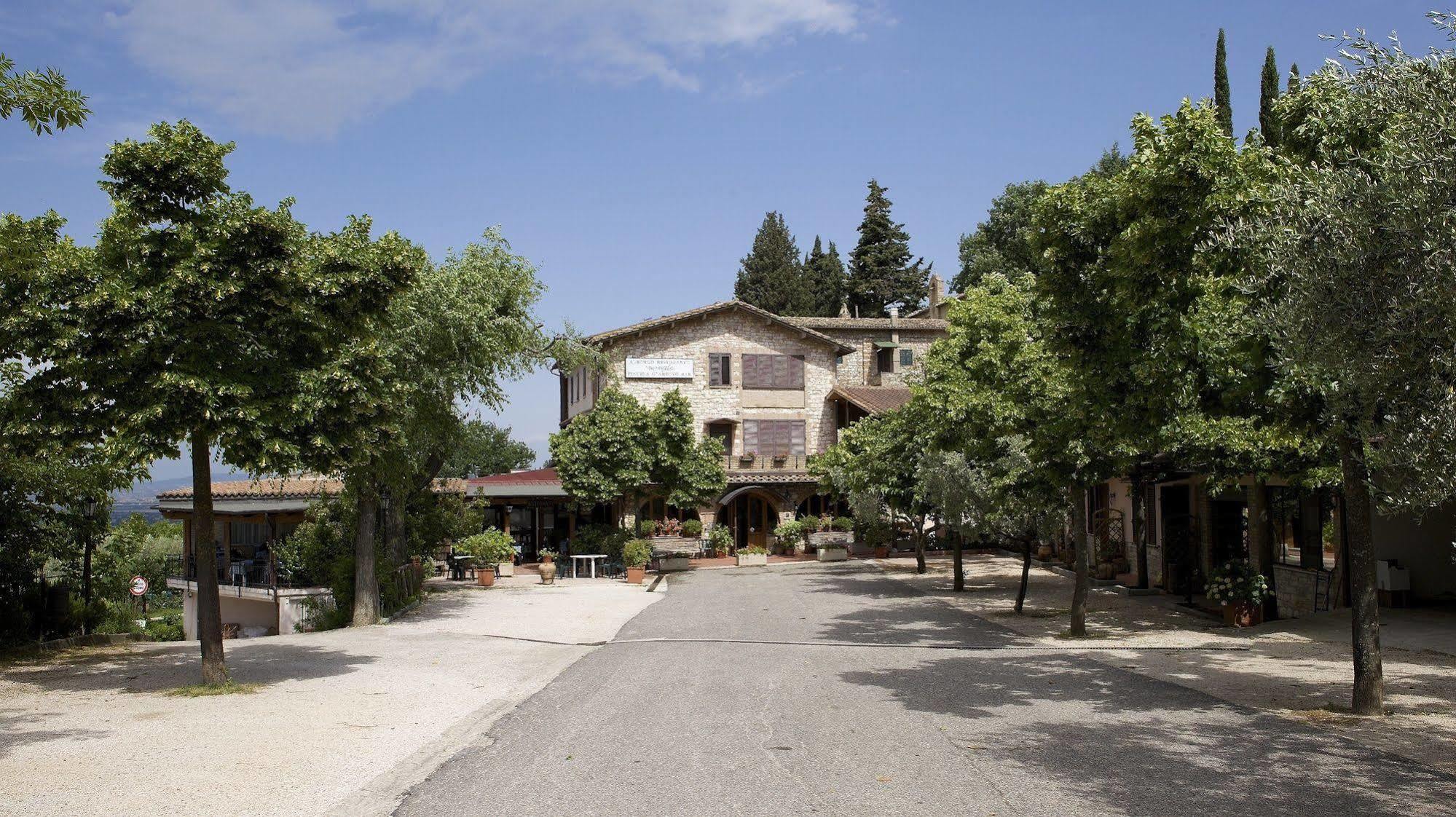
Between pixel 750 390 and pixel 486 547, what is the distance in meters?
16.2

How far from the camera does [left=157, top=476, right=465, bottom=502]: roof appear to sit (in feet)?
84.9

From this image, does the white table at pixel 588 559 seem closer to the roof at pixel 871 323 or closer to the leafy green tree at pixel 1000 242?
the roof at pixel 871 323

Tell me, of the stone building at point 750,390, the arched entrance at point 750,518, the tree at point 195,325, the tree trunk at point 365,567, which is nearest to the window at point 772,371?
the stone building at point 750,390

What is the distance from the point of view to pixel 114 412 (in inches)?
437

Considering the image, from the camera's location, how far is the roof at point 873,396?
39.4m

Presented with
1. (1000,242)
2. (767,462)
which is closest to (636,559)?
(767,462)

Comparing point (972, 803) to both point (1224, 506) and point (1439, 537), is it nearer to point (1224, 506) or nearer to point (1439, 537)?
point (1439, 537)

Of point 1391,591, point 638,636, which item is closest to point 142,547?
point 638,636

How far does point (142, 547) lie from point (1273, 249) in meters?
33.1

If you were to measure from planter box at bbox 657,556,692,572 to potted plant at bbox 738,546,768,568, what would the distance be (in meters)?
2.23

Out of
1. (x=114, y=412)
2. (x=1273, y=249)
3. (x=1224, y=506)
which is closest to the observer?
(x=1273, y=249)

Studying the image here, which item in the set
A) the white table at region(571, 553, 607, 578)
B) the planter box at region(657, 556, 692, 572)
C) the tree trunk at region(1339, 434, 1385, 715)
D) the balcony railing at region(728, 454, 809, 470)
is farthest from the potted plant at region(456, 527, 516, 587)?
the tree trunk at region(1339, 434, 1385, 715)

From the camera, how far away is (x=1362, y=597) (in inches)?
365

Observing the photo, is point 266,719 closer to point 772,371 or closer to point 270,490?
point 270,490
